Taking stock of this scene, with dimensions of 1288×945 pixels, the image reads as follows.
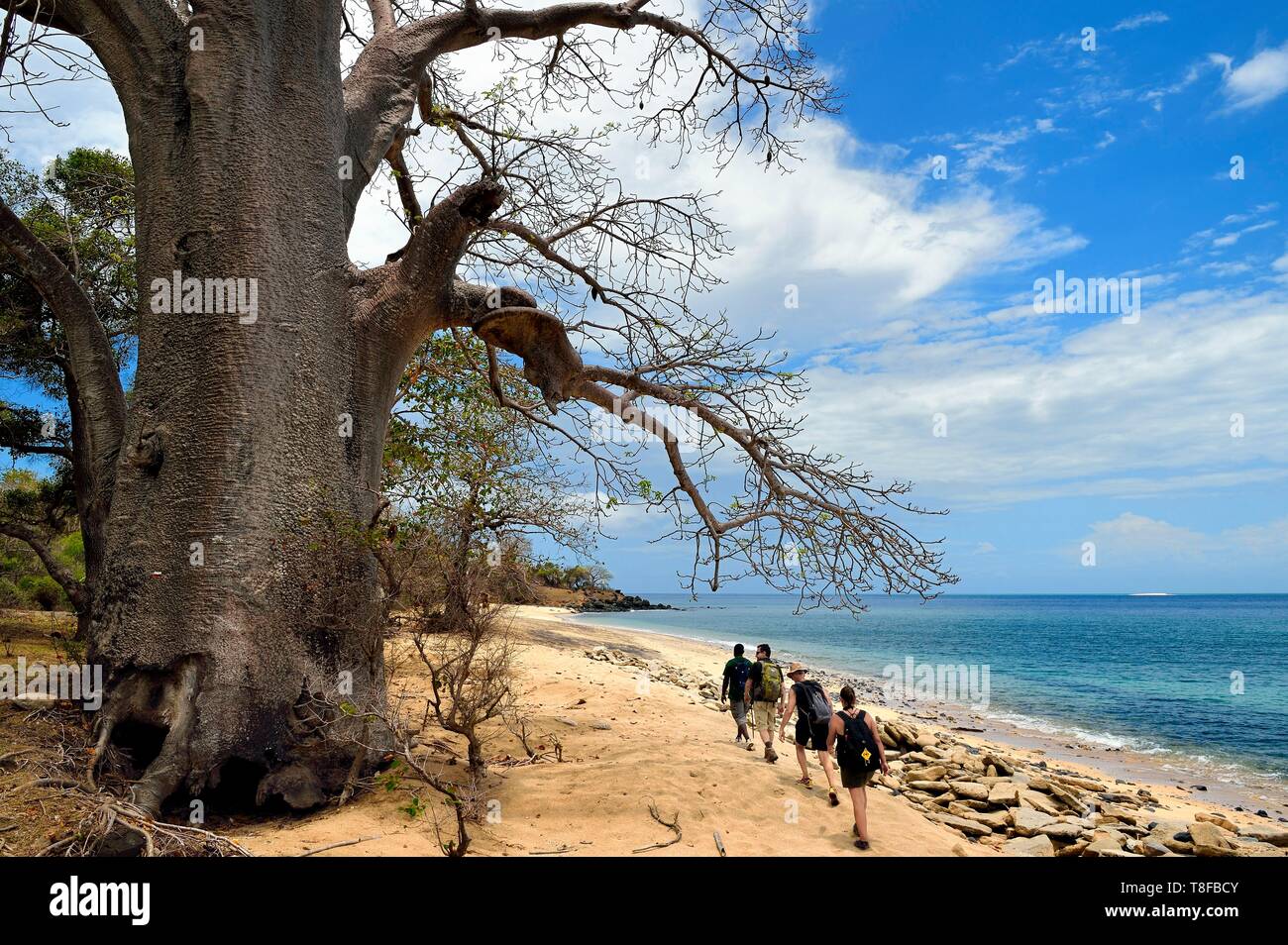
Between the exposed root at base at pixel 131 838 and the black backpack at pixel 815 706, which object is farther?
the black backpack at pixel 815 706

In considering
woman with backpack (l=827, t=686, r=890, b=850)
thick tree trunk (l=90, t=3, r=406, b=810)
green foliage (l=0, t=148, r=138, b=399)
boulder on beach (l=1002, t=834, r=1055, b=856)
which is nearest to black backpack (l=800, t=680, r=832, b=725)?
woman with backpack (l=827, t=686, r=890, b=850)

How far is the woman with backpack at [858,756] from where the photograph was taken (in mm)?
6883

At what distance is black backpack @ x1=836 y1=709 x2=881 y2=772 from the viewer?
688cm

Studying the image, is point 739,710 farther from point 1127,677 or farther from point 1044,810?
point 1127,677

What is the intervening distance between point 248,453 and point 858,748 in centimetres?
593

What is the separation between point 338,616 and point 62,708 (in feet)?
7.69

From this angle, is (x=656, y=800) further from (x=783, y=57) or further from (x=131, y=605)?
(x=783, y=57)

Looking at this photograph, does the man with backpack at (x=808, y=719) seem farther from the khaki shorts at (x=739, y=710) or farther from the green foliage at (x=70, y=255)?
the green foliage at (x=70, y=255)

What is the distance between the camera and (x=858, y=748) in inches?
271

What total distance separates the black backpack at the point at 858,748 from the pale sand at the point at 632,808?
0.71 metres

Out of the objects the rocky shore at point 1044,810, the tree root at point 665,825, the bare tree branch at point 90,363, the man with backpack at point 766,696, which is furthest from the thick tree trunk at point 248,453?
the rocky shore at point 1044,810

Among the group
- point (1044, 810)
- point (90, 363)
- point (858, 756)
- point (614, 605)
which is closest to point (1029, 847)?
point (1044, 810)

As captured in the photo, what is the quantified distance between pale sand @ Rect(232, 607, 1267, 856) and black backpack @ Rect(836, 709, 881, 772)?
0.71m
